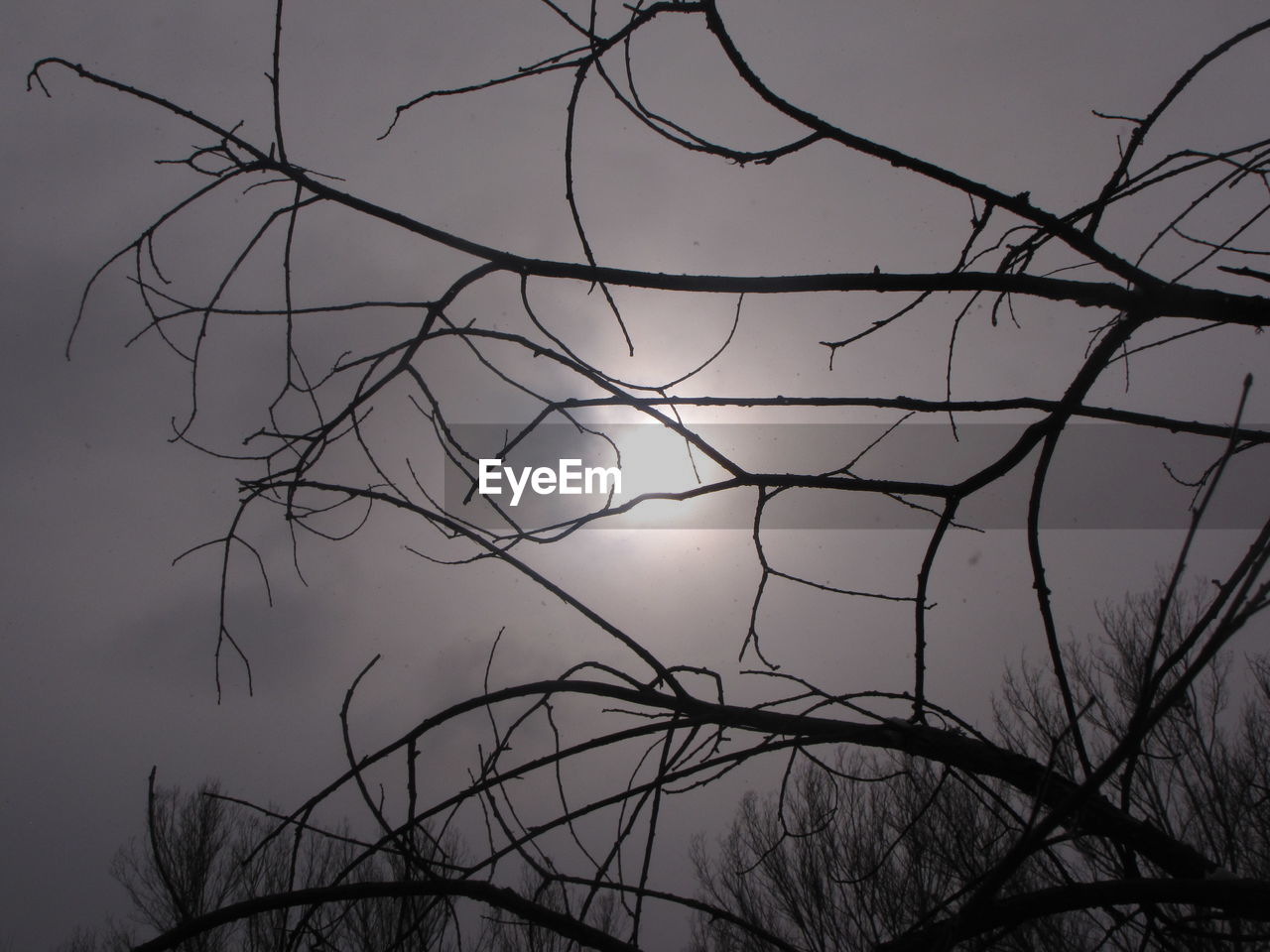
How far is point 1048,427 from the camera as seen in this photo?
1.25m

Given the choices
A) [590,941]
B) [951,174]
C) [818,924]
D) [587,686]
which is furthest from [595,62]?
[818,924]

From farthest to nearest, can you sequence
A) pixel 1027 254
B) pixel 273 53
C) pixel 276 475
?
1. pixel 1027 254
2. pixel 276 475
3. pixel 273 53

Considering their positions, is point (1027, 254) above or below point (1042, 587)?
above

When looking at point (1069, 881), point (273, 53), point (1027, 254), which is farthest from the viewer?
point (1027, 254)

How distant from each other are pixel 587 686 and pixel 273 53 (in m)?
0.87

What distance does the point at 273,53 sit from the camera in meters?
1.12

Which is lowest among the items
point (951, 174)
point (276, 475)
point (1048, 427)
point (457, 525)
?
point (457, 525)

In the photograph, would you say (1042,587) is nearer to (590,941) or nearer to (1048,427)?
(1048,427)

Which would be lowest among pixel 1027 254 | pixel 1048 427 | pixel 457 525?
pixel 457 525

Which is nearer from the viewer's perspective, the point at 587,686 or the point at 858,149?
the point at 587,686

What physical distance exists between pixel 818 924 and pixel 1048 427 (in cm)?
1397

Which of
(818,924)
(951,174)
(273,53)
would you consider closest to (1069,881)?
(951,174)

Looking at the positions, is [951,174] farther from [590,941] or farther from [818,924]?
[818,924]

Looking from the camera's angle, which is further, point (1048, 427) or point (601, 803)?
point (1048, 427)
